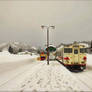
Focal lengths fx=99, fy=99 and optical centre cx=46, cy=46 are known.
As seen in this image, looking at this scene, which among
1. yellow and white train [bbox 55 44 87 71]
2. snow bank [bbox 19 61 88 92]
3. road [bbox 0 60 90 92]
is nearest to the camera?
snow bank [bbox 19 61 88 92]

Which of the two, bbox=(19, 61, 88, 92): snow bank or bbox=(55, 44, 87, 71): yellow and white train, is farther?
bbox=(55, 44, 87, 71): yellow and white train

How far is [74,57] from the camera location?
12.5 metres

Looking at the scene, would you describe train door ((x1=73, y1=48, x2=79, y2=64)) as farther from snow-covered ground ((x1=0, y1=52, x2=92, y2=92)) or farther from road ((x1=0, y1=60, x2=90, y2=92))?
road ((x1=0, y1=60, x2=90, y2=92))

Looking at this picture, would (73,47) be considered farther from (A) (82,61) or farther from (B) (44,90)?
(B) (44,90)

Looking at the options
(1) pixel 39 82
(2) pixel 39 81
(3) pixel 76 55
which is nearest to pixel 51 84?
(1) pixel 39 82

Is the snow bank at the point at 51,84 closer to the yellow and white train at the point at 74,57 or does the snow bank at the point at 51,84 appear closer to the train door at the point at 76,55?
the yellow and white train at the point at 74,57

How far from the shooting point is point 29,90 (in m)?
5.03

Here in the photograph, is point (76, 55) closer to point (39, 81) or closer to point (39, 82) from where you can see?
point (39, 81)

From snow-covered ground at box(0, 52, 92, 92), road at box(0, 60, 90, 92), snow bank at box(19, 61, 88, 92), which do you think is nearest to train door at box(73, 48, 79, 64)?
snow-covered ground at box(0, 52, 92, 92)

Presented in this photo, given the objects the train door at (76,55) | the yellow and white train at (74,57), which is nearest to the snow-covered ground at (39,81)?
the yellow and white train at (74,57)

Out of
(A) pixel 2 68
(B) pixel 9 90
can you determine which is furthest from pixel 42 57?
(B) pixel 9 90

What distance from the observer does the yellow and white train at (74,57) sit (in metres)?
12.3

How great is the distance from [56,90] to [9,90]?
8.02 feet

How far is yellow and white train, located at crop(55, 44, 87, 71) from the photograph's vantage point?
12281 millimetres
